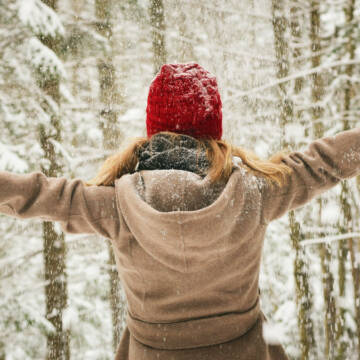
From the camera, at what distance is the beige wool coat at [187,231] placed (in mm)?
1330

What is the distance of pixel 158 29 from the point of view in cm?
593

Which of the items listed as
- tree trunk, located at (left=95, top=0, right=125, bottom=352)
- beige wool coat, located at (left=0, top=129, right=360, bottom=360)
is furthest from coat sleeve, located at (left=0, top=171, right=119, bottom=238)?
tree trunk, located at (left=95, top=0, right=125, bottom=352)

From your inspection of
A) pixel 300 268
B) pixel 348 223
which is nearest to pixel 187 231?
pixel 348 223

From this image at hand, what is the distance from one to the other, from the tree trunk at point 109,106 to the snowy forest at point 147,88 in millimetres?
23

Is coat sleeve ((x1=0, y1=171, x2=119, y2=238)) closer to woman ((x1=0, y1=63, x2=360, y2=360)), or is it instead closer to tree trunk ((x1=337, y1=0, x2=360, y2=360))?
woman ((x1=0, y1=63, x2=360, y2=360))

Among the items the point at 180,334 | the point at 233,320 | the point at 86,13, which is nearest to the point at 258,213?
the point at 233,320

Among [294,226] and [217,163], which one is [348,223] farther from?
[217,163]

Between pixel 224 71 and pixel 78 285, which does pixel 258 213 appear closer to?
pixel 224 71

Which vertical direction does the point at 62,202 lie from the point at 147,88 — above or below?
below

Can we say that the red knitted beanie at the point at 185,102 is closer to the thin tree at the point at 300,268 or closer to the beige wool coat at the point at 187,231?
the beige wool coat at the point at 187,231

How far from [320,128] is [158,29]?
3225mm

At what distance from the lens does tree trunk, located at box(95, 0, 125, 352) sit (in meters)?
5.90

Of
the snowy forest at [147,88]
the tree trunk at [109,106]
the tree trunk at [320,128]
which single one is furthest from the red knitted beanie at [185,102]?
the tree trunk at [109,106]

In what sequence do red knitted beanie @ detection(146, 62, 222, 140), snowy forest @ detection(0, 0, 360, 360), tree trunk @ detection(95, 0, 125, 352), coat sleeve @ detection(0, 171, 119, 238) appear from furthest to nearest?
1. tree trunk @ detection(95, 0, 125, 352)
2. snowy forest @ detection(0, 0, 360, 360)
3. red knitted beanie @ detection(146, 62, 222, 140)
4. coat sleeve @ detection(0, 171, 119, 238)
